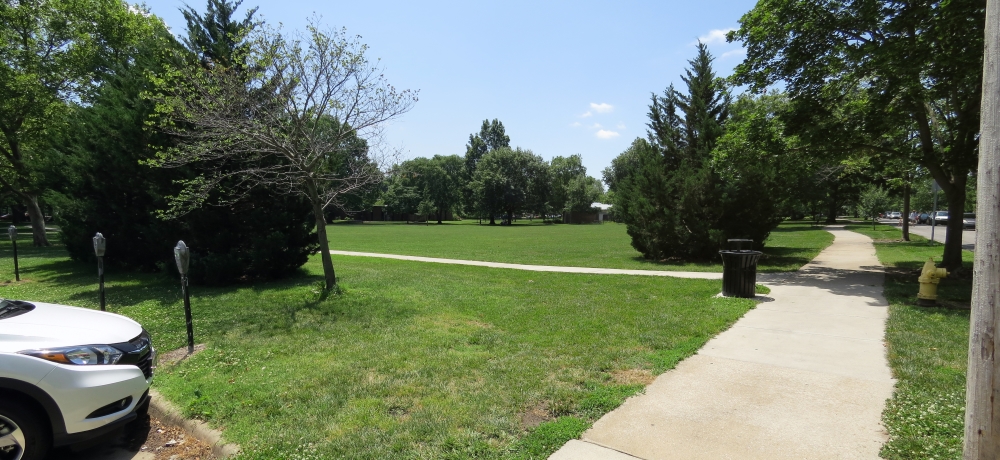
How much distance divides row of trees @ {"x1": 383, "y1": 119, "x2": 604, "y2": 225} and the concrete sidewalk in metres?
57.2

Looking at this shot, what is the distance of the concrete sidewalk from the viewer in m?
3.48

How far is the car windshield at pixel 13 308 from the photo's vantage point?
12.8 ft

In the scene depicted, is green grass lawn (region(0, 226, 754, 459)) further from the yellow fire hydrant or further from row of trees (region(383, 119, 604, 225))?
row of trees (region(383, 119, 604, 225))

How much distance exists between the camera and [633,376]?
196 inches

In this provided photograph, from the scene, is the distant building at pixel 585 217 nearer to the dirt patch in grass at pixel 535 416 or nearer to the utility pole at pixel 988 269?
the dirt patch in grass at pixel 535 416

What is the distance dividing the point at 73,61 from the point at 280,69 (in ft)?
73.6

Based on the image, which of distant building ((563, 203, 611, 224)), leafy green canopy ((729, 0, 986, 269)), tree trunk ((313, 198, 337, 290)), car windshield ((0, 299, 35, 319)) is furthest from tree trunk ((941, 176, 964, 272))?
distant building ((563, 203, 611, 224))

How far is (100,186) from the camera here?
12.9 m

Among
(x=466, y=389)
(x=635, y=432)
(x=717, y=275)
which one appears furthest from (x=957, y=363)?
(x=717, y=275)

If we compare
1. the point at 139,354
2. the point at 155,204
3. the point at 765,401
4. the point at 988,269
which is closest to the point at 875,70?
the point at 765,401

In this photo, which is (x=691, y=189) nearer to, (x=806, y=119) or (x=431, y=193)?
(x=806, y=119)

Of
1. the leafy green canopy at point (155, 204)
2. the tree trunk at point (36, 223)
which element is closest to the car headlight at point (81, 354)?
the leafy green canopy at point (155, 204)

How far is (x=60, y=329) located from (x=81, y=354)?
380 millimetres

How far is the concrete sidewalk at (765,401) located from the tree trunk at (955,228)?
24.0ft
